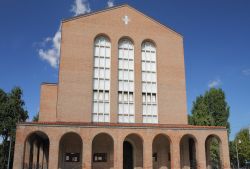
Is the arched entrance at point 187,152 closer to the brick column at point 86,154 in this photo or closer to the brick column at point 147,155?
the brick column at point 147,155

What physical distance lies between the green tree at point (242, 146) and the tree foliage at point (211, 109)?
5779 millimetres

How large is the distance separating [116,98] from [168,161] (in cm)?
828

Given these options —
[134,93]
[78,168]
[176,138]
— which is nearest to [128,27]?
[134,93]

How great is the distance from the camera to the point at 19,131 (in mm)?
22781

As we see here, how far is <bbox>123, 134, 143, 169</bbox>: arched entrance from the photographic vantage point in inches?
1070

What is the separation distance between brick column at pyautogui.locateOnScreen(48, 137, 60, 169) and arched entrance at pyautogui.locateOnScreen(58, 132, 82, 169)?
235cm

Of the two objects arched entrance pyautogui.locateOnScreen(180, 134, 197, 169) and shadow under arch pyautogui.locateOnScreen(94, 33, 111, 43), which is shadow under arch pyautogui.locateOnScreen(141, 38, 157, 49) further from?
arched entrance pyautogui.locateOnScreen(180, 134, 197, 169)

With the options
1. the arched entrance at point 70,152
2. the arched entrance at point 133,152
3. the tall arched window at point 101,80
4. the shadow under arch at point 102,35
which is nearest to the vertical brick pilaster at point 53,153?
the arched entrance at point 70,152

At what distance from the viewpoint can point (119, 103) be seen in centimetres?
2914

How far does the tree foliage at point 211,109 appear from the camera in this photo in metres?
47.9

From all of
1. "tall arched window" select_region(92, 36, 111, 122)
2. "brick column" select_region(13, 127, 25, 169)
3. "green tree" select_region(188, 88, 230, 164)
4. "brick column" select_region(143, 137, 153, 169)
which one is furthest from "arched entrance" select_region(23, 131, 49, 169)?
"green tree" select_region(188, 88, 230, 164)

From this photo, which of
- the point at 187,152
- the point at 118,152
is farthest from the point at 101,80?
the point at 187,152

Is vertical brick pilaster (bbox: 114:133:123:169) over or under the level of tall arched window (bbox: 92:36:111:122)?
under

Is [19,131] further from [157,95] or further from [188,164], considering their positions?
[188,164]
